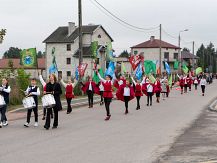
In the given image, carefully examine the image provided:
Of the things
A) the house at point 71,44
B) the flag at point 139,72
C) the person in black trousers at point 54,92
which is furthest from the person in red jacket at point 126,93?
the house at point 71,44

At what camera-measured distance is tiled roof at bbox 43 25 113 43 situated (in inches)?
3069

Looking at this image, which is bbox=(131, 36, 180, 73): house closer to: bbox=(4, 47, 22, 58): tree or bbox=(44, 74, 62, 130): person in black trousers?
bbox=(4, 47, 22, 58): tree

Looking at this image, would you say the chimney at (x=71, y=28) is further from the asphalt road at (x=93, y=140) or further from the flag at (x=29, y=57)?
the asphalt road at (x=93, y=140)

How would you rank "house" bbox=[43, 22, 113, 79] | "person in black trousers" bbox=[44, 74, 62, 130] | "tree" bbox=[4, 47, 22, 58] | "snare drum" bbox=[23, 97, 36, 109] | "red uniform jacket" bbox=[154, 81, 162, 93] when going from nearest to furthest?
1. "person in black trousers" bbox=[44, 74, 62, 130]
2. "snare drum" bbox=[23, 97, 36, 109]
3. "red uniform jacket" bbox=[154, 81, 162, 93]
4. "house" bbox=[43, 22, 113, 79]
5. "tree" bbox=[4, 47, 22, 58]

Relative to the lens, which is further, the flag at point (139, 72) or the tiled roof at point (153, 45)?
the tiled roof at point (153, 45)

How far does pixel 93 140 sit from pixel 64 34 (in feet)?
231

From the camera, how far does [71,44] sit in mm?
78500

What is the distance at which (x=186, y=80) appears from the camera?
1598 inches

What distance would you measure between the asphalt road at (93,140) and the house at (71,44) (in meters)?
60.3

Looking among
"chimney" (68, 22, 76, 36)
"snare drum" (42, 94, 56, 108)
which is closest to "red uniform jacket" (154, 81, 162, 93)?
"snare drum" (42, 94, 56, 108)

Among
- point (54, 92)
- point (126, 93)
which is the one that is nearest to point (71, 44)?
point (126, 93)

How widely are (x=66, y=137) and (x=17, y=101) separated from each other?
43.5ft

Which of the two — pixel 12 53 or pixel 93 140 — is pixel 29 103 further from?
pixel 12 53

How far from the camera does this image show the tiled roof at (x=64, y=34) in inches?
3069
